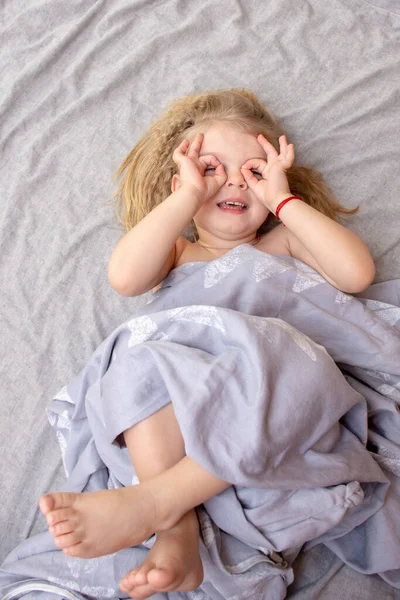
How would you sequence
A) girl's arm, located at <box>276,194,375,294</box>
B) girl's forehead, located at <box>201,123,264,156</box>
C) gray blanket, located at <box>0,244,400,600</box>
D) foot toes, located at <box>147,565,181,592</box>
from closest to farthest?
foot toes, located at <box>147,565,181,592</box> → gray blanket, located at <box>0,244,400,600</box> → girl's arm, located at <box>276,194,375,294</box> → girl's forehead, located at <box>201,123,264,156</box>

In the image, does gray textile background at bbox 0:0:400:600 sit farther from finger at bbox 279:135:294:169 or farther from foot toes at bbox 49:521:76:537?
foot toes at bbox 49:521:76:537

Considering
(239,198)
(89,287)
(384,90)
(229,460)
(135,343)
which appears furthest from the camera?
(384,90)

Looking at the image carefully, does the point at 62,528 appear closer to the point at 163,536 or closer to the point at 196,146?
the point at 163,536

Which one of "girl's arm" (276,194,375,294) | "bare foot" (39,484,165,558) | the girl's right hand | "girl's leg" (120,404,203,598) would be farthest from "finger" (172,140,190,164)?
"bare foot" (39,484,165,558)

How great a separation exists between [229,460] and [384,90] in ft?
3.11

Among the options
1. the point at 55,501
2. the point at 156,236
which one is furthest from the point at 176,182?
the point at 55,501

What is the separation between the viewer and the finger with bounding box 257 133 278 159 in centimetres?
115

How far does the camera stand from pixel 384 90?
53.6 inches

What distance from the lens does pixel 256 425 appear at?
0.84 meters

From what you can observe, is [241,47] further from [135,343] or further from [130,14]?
[135,343]

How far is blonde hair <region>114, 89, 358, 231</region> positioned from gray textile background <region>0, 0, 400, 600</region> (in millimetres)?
60

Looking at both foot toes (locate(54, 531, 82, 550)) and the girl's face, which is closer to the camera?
foot toes (locate(54, 531, 82, 550))

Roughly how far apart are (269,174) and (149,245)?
0.27 meters

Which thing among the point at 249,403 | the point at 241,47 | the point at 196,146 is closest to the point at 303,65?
the point at 241,47
